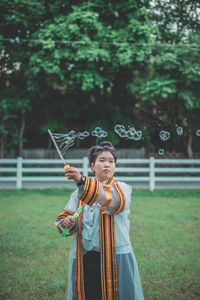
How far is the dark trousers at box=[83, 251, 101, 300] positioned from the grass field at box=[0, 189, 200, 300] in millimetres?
1018

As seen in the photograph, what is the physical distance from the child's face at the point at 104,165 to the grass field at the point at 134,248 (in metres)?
1.53

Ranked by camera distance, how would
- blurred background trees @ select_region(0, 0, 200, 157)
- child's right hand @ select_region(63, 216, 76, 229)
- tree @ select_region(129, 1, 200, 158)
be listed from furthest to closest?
blurred background trees @ select_region(0, 0, 200, 157) → tree @ select_region(129, 1, 200, 158) → child's right hand @ select_region(63, 216, 76, 229)

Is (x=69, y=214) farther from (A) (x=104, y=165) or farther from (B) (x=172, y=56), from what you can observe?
(B) (x=172, y=56)

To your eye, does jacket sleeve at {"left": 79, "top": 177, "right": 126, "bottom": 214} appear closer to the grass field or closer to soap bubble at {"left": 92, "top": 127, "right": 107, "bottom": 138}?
soap bubble at {"left": 92, "top": 127, "right": 107, "bottom": 138}

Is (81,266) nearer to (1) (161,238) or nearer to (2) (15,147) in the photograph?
(1) (161,238)

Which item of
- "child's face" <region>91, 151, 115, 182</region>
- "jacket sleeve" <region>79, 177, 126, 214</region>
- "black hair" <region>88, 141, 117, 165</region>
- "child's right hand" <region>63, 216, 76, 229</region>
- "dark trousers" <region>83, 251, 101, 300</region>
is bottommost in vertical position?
"dark trousers" <region>83, 251, 101, 300</region>

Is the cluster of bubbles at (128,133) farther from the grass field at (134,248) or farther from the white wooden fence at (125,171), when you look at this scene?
the white wooden fence at (125,171)

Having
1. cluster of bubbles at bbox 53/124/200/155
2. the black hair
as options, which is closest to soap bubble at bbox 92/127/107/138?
cluster of bubbles at bbox 53/124/200/155

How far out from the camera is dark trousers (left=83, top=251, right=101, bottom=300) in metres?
1.78

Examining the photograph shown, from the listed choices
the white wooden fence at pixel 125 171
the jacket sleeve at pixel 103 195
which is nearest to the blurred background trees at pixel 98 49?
the white wooden fence at pixel 125 171

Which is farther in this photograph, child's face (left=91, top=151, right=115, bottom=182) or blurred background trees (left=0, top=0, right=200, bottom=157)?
blurred background trees (left=0, top=0, right=200, bottom=157)

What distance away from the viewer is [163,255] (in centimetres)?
357

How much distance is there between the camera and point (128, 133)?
84.8 inches

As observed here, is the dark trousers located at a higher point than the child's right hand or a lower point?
lower
